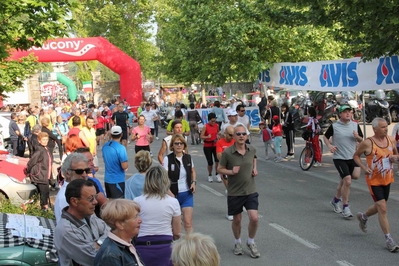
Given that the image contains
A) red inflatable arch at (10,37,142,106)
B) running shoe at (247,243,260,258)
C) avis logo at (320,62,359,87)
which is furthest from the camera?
red inflatable arch at (10,37,142,106)

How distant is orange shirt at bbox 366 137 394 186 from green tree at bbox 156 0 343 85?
576 inches

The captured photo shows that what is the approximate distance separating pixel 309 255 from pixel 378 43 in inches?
286

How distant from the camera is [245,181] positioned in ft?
26.1

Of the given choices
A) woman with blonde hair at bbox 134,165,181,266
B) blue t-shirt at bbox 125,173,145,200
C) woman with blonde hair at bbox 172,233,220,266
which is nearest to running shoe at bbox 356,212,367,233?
blue t-shirt at bbox 125,173,145,200

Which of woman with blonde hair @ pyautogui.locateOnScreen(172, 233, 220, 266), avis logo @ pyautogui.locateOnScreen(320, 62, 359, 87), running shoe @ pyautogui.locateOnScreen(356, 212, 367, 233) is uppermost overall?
avis logo @ pyautogui.locateOnScreen(320, 62, 359, 87)

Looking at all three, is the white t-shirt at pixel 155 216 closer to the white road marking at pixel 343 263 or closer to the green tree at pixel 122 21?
the white road marking at pixel 343 263

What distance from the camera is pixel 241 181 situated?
796 cm

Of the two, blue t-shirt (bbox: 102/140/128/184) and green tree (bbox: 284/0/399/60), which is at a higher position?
green tree (bbox: 284/0/399/60)

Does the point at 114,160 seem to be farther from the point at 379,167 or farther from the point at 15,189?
the point at 379,167

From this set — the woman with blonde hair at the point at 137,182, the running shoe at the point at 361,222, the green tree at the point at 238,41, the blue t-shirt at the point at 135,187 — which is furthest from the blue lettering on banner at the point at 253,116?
the blue t-shirt at the point at 135,187

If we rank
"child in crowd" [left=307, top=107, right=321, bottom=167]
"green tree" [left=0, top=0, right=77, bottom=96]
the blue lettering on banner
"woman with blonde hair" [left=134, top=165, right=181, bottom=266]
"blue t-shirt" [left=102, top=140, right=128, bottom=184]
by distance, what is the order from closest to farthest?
1. "woman with blonde hair" [left=134, top=165, right=181, bottom=266]
2. "blue t-shirt" [left=102, top=140, right=128, bottom=184]
3. "green tree" [left=0, top=0, right=77, bottom=96]
4. "child in crowd" [left=307, top=107, right=321, bottom=167]
5. the blue lettering on banner

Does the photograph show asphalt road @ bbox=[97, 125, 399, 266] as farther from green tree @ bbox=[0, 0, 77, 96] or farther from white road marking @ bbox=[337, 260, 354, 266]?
green tree @ bbox=[0, 0, 77, 96]

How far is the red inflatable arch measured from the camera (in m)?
33.7

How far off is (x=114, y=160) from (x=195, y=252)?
5.81 meters
